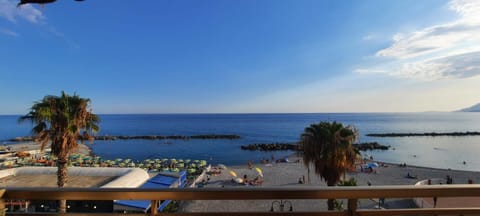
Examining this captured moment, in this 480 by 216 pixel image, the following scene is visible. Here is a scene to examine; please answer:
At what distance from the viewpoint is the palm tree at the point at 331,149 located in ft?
33.2

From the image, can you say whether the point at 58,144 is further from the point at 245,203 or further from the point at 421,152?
the point at 421,152

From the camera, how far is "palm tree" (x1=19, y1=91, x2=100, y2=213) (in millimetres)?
10047

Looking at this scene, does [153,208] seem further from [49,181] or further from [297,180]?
[297,180]

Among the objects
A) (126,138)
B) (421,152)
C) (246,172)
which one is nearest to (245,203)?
(246,172)

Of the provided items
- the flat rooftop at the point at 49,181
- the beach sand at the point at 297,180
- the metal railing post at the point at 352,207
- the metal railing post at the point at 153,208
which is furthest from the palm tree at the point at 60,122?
the metal railing post at the point at 352,207

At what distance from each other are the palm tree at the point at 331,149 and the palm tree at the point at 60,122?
9.73 m

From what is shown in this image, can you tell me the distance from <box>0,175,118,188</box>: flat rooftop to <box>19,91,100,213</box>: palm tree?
8.99ft

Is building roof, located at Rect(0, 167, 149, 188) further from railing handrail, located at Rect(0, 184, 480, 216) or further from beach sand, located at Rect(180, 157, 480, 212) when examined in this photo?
railing handrail, located at Rect(0, 184, 480, 216)

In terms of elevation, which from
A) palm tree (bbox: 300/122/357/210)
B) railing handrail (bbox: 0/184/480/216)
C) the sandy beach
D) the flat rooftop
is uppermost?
railing handrail (bbox: 0/184/480/216)

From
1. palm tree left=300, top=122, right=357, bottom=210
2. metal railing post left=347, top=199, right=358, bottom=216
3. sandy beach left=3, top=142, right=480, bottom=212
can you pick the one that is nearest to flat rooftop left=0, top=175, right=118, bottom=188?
sandy beach left=3, top=142, right=480, bottom=212

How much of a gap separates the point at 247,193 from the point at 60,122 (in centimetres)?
1118

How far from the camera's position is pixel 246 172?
1076 inches

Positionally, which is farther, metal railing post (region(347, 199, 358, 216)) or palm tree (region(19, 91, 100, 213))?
palm tree (region(19, 91, 100, 213))

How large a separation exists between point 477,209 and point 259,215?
1.79 metres
